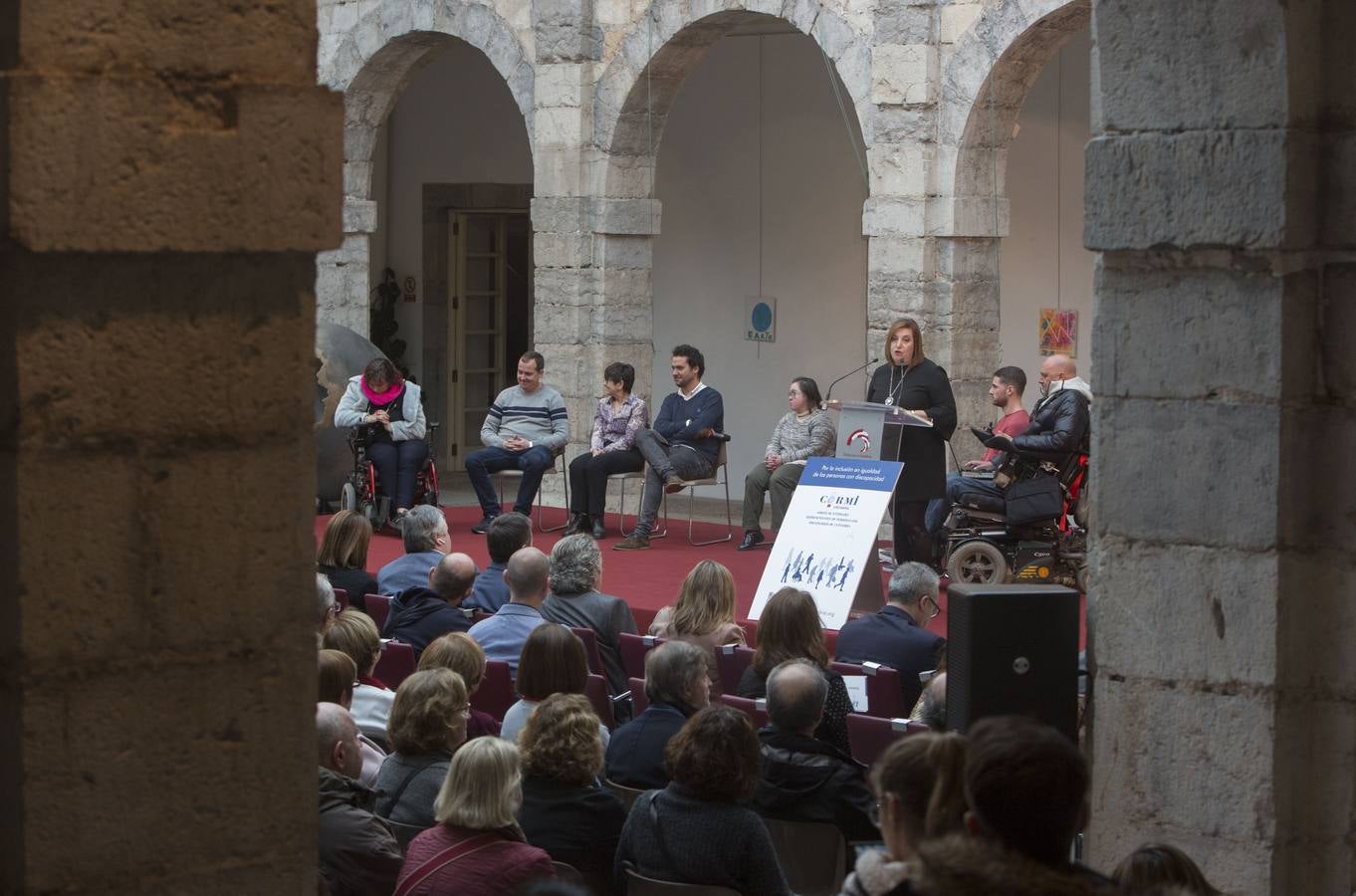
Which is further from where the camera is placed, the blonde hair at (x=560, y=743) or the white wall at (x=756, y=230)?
the white wall at (x=756, y=230)

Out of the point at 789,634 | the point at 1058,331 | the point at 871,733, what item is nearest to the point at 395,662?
the point at 789,634

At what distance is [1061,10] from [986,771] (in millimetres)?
8750

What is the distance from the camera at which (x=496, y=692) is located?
5.62 m

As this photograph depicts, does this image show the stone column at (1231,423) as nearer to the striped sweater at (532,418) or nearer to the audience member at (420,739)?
the audience member at (420,739)

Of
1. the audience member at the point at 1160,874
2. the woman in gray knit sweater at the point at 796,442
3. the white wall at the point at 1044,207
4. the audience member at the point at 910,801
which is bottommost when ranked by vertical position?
the audience member at the point at 1160,874

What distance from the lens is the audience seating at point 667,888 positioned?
12.0 feet

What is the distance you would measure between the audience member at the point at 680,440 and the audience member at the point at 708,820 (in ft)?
22.3

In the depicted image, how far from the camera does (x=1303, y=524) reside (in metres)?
4.27

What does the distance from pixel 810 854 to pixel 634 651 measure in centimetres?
181

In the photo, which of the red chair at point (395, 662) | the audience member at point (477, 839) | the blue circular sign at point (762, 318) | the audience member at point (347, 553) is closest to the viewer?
the audience member at point (477, 839)

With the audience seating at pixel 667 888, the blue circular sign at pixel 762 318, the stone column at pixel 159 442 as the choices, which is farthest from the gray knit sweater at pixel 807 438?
the stone column at pixel 159 442

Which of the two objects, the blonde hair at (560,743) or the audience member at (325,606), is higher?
the audience member at (325,606)

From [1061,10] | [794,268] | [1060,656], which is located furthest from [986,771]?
[794,268]

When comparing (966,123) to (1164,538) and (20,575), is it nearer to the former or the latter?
(1164,538)
